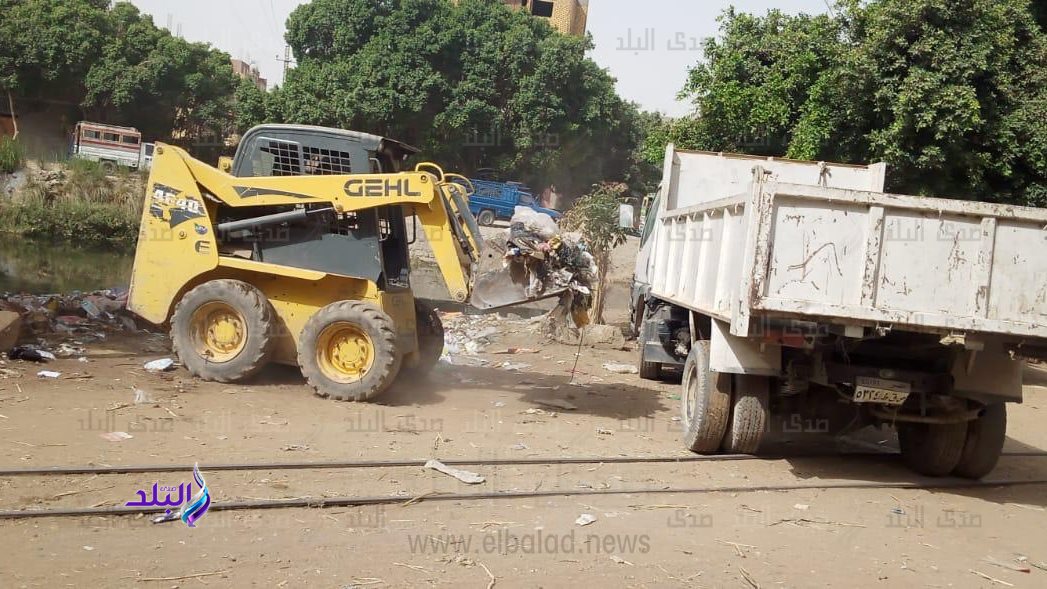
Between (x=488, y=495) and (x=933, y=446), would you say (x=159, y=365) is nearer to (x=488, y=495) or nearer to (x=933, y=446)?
(x=488, y=495)

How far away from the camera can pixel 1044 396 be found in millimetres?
12578

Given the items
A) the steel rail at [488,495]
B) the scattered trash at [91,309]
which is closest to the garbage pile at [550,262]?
the steel rail at [488,495]

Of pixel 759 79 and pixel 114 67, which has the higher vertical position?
pixel 114 67

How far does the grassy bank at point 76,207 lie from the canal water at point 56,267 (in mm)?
669

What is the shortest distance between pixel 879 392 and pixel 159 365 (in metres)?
7.29

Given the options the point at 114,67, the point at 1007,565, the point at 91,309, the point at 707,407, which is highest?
the point at 114,67

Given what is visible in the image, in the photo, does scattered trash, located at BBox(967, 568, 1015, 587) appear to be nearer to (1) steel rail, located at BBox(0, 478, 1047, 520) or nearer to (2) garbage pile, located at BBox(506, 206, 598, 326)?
(1) steel rail, located at BBox(0, 478, 1047, 520)

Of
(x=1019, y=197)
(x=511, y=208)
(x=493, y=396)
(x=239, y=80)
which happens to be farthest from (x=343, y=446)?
(x=239, y=80)

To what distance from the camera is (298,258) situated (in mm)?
8898

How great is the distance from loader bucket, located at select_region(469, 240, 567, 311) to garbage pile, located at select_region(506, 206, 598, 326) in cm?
3

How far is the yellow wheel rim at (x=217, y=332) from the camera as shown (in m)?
8.80

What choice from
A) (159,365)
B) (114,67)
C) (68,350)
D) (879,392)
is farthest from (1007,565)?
(114,67)

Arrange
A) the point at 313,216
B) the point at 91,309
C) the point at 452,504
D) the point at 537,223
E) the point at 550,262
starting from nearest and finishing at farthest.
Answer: the point at 452,504 < the point at 550,262 < the point at 537,223 < the point at 313,216 < the point at 91,309

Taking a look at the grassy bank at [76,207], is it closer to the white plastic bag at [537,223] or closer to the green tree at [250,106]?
the green tree at [250,106]
